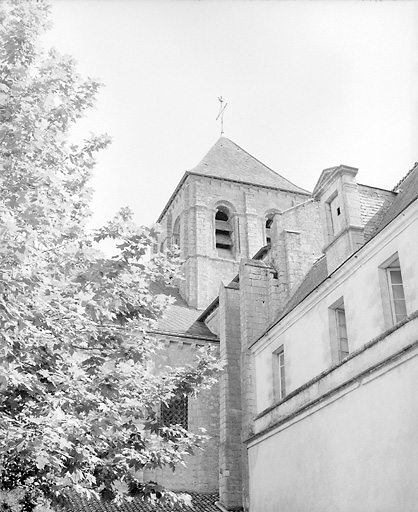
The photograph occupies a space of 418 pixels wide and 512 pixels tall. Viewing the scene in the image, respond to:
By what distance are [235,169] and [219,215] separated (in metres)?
3.34

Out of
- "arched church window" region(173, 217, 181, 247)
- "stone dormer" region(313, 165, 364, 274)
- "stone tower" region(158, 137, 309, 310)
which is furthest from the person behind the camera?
"arched church window" region(173, 217, 181, 247)

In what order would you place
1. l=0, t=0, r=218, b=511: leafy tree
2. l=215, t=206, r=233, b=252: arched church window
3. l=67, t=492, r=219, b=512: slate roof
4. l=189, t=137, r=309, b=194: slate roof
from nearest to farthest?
l=0, t=0, r=218, b=511: leafy tree, l=67, t=492, r=219, b=512: slate roof, l=215, t=206, r=233, b=252: arched church window, l=189, t=137, r=309, b=194: slate roof

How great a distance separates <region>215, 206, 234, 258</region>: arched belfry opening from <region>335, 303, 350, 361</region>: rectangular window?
67.0 feet

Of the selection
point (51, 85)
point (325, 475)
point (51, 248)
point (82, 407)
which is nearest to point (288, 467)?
point (325, 475)

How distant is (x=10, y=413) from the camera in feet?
23.6

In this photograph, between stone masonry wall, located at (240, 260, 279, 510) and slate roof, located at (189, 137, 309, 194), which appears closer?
stone masonry wall, located at (240, 260, 279, 510)

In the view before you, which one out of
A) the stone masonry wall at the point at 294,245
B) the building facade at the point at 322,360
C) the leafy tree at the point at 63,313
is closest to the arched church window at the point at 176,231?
the building facade at the point at 322,360

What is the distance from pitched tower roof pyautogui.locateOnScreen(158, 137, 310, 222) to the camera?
34.8 meters

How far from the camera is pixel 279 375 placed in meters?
14.7

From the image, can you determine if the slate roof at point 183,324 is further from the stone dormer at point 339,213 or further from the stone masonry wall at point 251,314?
the stone dormer at point 339,213

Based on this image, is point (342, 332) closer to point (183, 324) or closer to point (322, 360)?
point (322, 360)

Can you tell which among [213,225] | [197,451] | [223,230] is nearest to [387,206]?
[197,451]

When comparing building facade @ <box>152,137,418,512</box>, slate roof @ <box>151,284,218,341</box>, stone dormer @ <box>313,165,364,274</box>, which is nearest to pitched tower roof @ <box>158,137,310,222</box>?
slate roof @ <box>151,284,218,341</box>

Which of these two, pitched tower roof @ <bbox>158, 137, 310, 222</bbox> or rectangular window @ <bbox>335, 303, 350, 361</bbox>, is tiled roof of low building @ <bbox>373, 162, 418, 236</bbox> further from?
pitched tower roof @ <bbox>158, 137, 310, 222</bbox>
